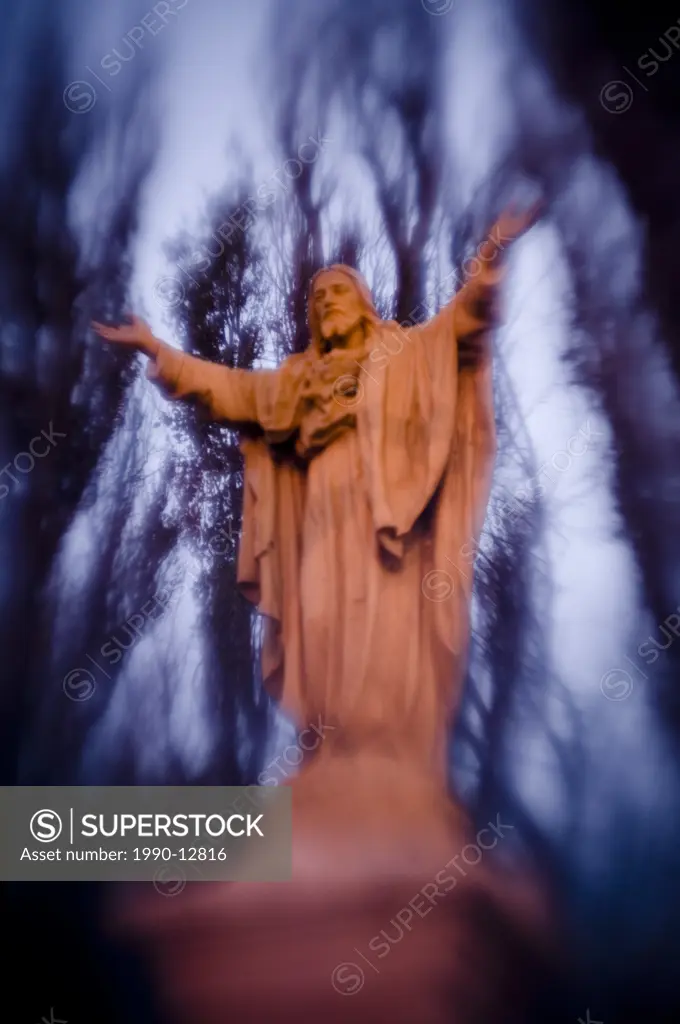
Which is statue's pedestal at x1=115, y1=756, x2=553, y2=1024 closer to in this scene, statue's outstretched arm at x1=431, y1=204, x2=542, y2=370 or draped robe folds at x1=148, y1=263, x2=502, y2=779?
draped robe folds at x1=148, y1=263, x2=502, y2=779

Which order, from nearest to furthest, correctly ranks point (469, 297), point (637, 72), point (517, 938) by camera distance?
point (517, 938) → point (469, 297) → point (637, 72)

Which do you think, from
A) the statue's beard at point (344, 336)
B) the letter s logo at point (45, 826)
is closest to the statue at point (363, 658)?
the statue's beard at point (344, 336)

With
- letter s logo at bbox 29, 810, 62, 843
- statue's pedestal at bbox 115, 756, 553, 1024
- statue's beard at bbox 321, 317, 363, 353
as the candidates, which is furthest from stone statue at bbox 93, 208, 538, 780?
letter s logo at bbox 29, 810, 62, 843

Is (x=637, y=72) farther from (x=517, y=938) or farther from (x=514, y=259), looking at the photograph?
(x=517, y=938)

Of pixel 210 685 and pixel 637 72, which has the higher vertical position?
pixel 637 72

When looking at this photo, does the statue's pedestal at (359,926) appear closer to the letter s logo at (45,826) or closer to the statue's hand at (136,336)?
the letter s logo at (45,826)

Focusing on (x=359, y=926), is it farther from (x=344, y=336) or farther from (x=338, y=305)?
(x=338, y=305)

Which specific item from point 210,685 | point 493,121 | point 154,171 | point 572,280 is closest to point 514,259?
point 572,280

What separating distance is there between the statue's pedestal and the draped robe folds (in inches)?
8.4

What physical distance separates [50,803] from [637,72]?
11.6ft

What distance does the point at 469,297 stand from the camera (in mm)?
5551

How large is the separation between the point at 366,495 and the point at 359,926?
1.50 metres

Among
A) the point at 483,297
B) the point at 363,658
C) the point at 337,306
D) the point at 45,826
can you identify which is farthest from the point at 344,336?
the point at 45,826

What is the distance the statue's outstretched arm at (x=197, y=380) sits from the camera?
577cm
